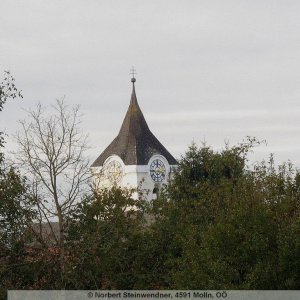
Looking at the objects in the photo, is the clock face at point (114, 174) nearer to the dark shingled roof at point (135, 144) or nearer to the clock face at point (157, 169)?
the dark shingled roof at point (135, 144)

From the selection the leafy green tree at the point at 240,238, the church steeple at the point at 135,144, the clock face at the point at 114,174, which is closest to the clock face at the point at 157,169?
the church steeple at the point at 135,144

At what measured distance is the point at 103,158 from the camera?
12581cm

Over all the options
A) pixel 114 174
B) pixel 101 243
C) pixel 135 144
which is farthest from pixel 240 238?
pixel 135 144

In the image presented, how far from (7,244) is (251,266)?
22.1ft

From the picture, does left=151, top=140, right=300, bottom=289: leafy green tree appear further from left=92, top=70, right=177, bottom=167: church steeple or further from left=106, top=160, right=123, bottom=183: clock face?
left=92, top=70, right=177, bottom=167: church steeple

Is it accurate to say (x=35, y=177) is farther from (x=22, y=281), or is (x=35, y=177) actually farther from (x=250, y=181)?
(x=250, y=181)

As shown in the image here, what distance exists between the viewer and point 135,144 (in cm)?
12669

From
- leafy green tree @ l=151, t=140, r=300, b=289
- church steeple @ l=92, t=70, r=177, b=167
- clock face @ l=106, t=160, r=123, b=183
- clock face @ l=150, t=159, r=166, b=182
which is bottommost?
leafy green tree @ l=151, t=140, r=300, b=289

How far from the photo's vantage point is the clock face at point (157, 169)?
125 m

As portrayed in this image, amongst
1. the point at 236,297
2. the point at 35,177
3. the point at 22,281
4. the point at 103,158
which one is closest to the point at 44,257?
the point at 22,281

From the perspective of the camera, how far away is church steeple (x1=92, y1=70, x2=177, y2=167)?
414 feet

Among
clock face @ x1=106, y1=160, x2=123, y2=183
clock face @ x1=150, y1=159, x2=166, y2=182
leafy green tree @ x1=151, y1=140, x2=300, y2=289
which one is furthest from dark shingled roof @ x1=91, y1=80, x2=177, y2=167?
leafy green tree @ x1=151, y1=140, x2=300, y2=289

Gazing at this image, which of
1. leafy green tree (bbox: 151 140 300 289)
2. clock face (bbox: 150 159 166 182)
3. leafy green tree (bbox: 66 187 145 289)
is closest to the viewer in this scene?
leafy green tree (bbox: 151 140 300 289)

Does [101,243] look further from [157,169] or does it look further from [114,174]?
[157,169]
